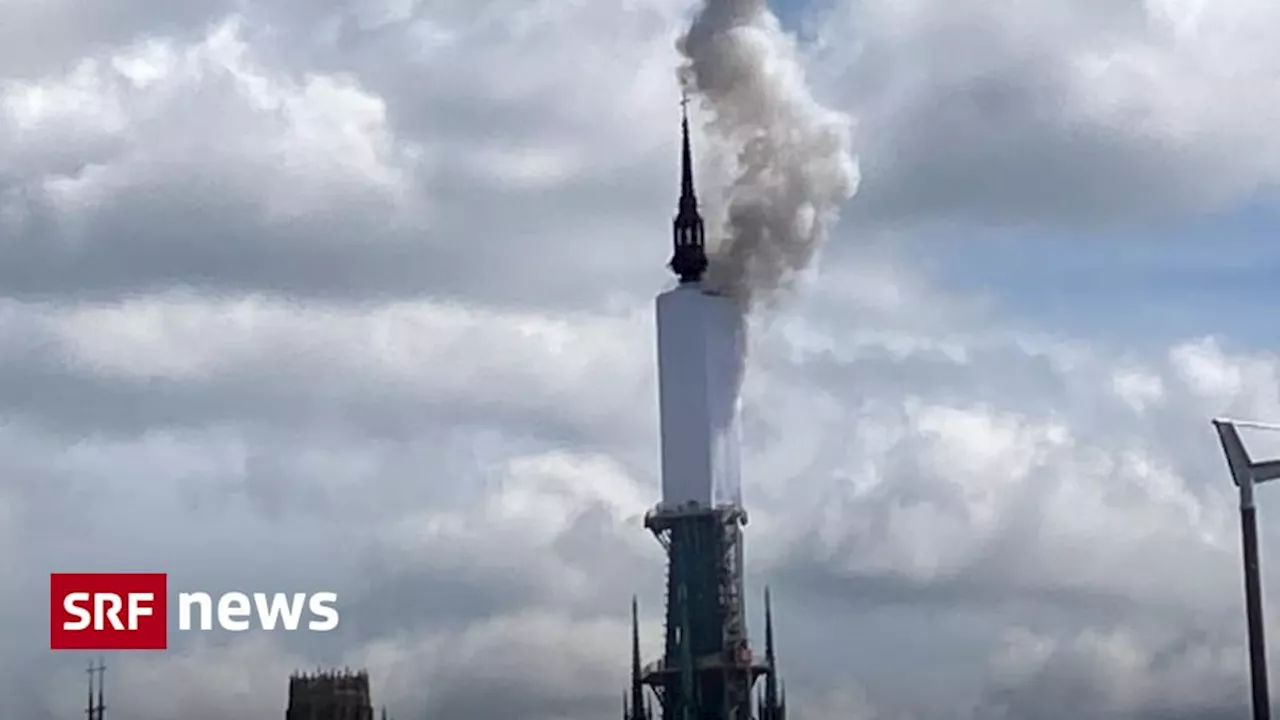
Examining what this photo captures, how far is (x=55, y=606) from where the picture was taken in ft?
564
